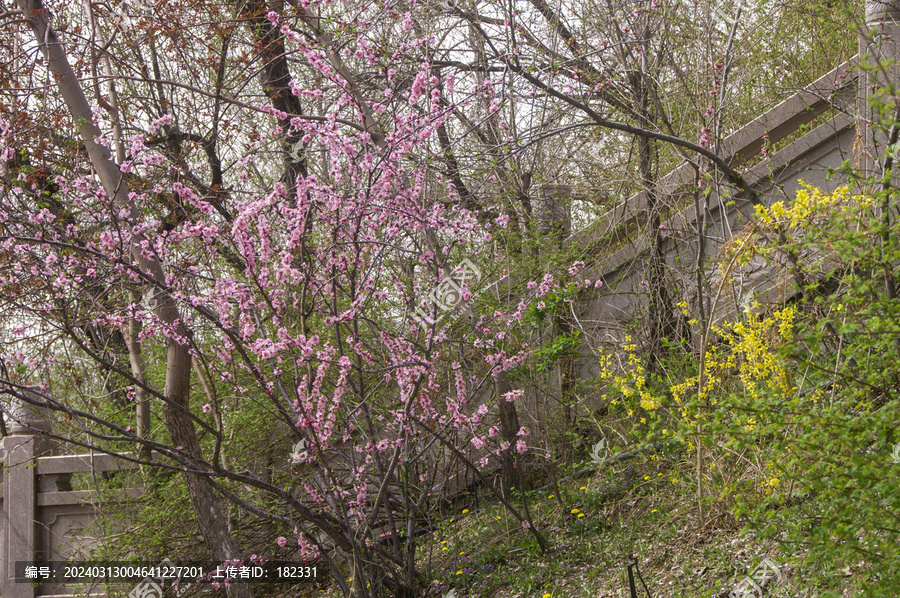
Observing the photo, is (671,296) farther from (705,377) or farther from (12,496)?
(12,496)

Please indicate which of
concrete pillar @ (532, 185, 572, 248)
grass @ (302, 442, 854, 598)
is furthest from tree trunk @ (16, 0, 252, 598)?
concrete pillar @ (532, 185, 572, 248)

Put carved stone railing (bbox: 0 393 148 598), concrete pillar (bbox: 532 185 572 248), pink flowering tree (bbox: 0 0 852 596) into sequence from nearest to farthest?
pink flowering tree (bbox: 0 0 852 596) → concrete pillar (bbox: 532 185 572 248) → carved stone railing (bbox: 0 393 148 598)

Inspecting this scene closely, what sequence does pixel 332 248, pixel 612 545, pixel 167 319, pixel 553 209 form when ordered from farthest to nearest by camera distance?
pixel 553 209
pixel 167 319
pixel 612 545
pixel 332 248

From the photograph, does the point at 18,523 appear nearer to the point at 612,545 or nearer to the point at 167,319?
the point at 167,319

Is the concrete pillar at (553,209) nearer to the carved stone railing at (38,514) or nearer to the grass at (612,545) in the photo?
the grass at (612,545)

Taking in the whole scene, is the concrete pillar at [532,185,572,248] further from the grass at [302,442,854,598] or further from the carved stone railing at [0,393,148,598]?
the carved stone railing at [0,393,148,598]

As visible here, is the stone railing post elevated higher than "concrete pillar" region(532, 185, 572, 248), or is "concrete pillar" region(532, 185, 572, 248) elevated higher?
"concrete pillar" region(532, 185, 572, 248)

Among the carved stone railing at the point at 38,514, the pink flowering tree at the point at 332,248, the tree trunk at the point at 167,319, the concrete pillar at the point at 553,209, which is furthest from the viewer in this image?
the carved stone railing at the point at 38,514

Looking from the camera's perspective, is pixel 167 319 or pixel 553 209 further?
pixel 553 209

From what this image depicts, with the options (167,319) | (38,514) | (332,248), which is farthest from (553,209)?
(38,514)

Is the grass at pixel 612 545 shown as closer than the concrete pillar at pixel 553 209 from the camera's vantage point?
Yes

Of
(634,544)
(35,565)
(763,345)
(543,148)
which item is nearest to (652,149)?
(543,148)

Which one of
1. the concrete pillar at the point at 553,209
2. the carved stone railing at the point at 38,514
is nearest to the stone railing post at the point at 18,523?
the carved stone railing at the point at 38,514

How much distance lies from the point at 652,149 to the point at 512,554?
141 inches
